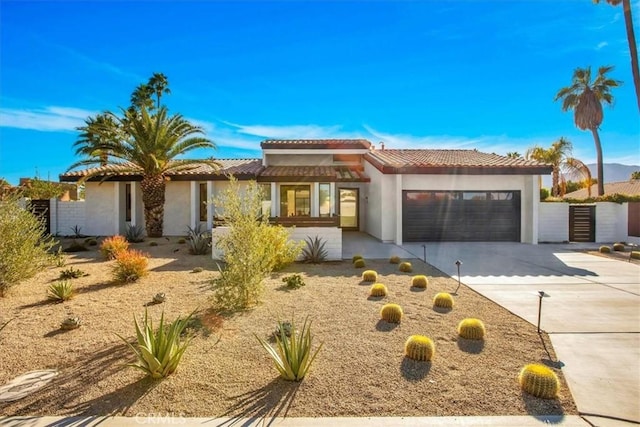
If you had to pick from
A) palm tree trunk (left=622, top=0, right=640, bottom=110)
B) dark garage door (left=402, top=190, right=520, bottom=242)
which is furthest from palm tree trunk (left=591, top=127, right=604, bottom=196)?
dark garage door (left=402, top=190, right=520, bottom=242)

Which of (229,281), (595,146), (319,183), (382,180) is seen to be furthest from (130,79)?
(595,146)

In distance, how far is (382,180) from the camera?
17.1 m

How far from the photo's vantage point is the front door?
21922 mm

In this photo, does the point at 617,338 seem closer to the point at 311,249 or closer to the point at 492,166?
the point at 311,249

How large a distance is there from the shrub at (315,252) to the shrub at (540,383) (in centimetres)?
899

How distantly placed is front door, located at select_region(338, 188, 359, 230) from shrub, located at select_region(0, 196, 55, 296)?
1631cm

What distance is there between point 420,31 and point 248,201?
492 inches

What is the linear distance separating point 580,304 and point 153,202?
1947cm

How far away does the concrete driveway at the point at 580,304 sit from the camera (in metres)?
4.11

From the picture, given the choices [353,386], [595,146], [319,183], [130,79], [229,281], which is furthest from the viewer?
[595,146]

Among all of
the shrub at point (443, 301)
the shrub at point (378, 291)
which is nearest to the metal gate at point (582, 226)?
the shrub at point (443, 301)

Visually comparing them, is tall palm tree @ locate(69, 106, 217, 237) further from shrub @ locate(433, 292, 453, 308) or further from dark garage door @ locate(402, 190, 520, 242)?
shrub @ locate(433, 292, 453, 308)

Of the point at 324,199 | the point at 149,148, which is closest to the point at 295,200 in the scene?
the point at 324,199

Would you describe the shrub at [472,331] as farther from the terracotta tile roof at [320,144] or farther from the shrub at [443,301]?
the terracotta tile roof at [320,144]
